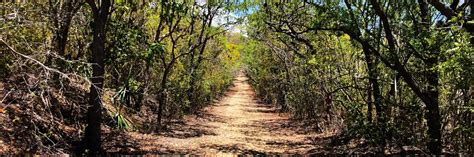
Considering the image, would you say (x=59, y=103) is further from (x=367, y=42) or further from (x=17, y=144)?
(x=367, y=42)

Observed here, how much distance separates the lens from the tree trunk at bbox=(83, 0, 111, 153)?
28.9ft

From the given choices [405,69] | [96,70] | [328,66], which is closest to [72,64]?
[96,70]

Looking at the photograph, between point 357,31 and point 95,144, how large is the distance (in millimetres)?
6107

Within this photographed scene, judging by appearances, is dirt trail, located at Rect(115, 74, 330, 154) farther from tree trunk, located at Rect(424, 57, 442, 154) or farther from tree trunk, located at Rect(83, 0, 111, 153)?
tree trunk, located at Rect(424, 57, 442, 154)

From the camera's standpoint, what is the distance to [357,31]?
8.68 m

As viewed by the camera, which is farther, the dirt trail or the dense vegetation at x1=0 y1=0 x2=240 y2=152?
the dirt trail

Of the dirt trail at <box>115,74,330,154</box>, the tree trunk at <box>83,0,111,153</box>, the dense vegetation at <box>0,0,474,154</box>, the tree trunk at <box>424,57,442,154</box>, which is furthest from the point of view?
the dirt trail at <box>115,74,330,154</box>

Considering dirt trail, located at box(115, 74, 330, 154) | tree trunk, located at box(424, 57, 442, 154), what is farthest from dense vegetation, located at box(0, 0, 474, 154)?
dirt trail, located at box(115, 74, 330, 154)

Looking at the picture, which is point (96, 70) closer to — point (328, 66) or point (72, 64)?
point (72, 64)

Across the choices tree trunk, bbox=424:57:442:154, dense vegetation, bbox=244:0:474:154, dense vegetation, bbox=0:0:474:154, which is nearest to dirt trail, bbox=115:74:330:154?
dense vegetation, bbox=0:0:474:154

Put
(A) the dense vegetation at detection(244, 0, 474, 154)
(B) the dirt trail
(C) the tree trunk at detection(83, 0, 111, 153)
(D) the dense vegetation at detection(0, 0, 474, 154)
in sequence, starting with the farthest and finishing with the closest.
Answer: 1. (B) the dirt trail
2. (C) the tree trunk at detection(83, 0, 111, 153)
3. (D) the dense vegetation at detection(0, 0, 474, 154)
4. (A) the dense vegetation at detection(244, 0, 474, 154)

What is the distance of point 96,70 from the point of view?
8.85m

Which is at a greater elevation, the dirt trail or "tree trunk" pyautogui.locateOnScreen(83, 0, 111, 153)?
"tree trunk" pyautogui.locateOnScreen(83, 0, 111, 153)

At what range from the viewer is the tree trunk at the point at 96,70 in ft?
28.9
